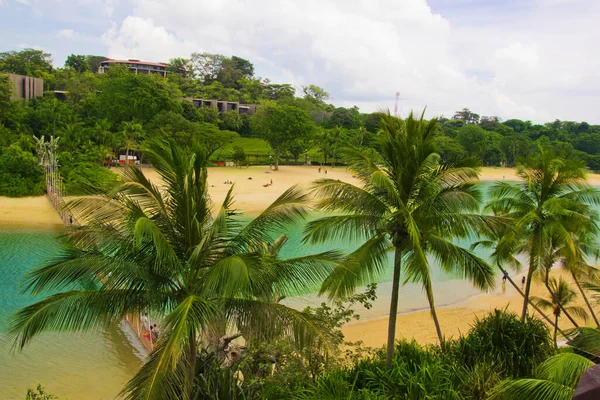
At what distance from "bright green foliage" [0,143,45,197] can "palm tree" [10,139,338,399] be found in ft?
95.9

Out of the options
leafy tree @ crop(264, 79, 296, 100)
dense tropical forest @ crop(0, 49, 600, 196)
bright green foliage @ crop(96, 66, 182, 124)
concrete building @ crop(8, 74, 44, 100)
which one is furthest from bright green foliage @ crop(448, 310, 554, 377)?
leafy tree @ crop(264, 79, 296, 100)

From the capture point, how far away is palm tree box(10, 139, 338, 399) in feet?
20.3

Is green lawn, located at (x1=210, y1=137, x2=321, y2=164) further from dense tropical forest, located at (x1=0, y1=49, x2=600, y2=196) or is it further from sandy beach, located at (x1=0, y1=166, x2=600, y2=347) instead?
sandy beach, located at (x1=0, y1=166, x2=600, y2=347)

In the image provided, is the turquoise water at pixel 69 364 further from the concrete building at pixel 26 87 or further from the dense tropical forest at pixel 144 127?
the concrete building at pixel 26 87

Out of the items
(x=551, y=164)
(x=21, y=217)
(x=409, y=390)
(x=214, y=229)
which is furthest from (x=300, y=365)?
(x=21, y=217)

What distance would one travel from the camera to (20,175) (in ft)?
109

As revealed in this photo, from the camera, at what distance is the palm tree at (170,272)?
6191 millimetres

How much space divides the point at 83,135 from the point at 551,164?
1621 inches

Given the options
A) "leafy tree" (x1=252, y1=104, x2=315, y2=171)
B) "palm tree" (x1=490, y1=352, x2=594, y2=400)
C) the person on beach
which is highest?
"leafy tree" (x1=252, y1=104, x2=315, y2=171)

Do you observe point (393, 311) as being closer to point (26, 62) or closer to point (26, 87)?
point (26, 87)

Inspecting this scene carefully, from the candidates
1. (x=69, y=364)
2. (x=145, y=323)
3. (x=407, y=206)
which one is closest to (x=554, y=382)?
(x=407, y=206)

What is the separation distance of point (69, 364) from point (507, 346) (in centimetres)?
1173

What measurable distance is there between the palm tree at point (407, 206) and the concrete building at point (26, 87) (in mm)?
51433

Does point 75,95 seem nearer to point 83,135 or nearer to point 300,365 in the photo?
point 83,135
